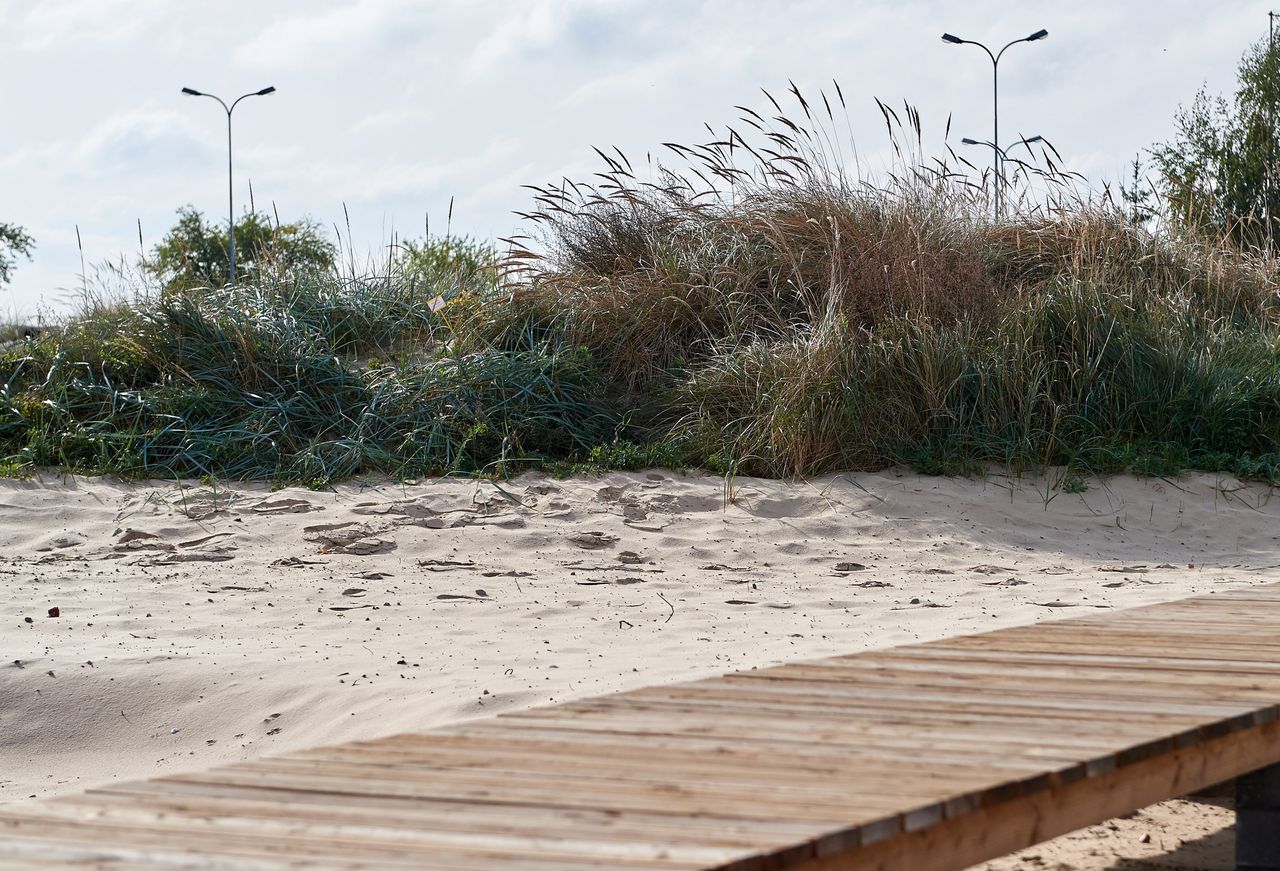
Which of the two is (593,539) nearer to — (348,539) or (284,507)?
(348,539)

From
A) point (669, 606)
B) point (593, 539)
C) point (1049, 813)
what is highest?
point (1049, 813)

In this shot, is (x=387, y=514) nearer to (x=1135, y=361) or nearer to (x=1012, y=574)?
(x=1012, y=574)

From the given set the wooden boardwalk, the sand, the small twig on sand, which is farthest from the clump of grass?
the wooden boardwalk

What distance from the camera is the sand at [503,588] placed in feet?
12.8

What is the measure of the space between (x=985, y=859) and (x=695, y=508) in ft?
17.2

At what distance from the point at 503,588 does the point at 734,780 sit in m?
3.88

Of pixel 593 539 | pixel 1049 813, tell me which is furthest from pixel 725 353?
pixel 1049 813

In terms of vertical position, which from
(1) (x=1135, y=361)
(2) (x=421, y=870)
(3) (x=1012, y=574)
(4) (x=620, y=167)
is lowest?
(3) (x=1012, y=574)

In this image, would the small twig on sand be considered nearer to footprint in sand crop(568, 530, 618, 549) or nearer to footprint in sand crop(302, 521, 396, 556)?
footprint in sand crop(568, 530, 618, 549)

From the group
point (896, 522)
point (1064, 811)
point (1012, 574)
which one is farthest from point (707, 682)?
point (896, 522)

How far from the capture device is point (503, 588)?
5621mm

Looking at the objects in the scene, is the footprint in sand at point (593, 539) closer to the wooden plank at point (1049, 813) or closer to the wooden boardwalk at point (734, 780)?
the wooden boardwalk at point (734, 780)

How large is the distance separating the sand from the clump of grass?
38 centimetres

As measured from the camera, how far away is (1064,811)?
1859mm
